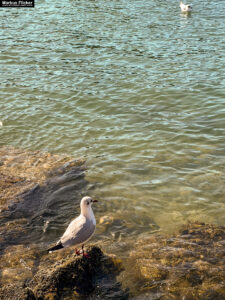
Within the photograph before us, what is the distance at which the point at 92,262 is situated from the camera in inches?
298

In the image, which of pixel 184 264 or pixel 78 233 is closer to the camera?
pixel 78 233

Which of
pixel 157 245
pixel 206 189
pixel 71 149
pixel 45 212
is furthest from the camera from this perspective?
pixel 71 149

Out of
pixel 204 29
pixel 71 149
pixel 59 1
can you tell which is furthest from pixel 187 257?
pixel 59 1

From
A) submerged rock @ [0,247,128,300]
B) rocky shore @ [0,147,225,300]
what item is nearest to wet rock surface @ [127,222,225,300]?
rocky shore @ [0,147,225,300]

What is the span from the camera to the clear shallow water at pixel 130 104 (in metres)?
10.9

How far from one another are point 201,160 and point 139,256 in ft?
Answer: 15.9

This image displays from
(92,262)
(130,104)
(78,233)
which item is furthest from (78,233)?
(130,104)

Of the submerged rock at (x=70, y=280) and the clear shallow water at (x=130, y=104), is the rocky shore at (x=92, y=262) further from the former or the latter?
the clear shallow water at (x=130, y=104)

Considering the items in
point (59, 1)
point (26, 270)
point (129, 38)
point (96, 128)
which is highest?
point (59, 1)

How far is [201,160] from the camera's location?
1212cm

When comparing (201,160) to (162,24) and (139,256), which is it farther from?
(162,24)


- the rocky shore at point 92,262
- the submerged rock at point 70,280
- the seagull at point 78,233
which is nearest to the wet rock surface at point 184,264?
the rocky shore at point 92,262

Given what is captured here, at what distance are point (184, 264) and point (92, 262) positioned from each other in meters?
1.96

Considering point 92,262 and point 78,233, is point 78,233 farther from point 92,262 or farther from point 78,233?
point 92,262
